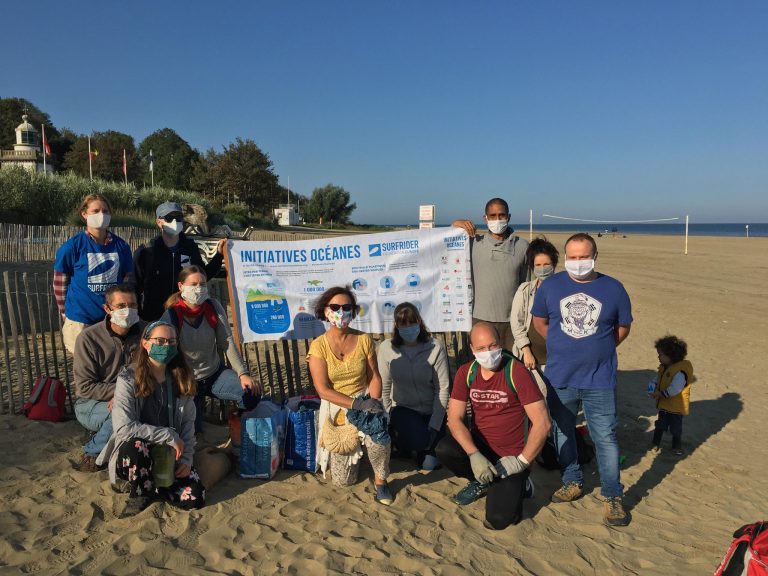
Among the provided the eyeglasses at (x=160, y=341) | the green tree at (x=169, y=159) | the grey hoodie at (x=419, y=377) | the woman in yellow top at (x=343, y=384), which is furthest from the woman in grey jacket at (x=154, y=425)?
the green tree at (x=169, y=159)

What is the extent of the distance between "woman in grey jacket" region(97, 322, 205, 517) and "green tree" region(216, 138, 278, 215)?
46395mm

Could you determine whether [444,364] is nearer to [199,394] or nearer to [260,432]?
[260,432]

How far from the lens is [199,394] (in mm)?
5031

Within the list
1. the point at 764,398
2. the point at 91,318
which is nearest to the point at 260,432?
the point at 91,318

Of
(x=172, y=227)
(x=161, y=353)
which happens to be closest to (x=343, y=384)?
(x=161, y=353)

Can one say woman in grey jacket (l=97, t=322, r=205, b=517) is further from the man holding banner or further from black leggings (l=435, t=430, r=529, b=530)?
the man holding banner

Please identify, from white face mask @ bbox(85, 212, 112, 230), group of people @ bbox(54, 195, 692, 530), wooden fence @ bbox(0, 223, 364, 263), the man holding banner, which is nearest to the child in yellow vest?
group of people @ bbox(54, 195, 692, 530)

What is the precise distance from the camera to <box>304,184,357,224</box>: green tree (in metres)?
73.8

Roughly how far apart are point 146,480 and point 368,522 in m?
1.72

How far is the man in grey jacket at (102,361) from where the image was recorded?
15.0ft

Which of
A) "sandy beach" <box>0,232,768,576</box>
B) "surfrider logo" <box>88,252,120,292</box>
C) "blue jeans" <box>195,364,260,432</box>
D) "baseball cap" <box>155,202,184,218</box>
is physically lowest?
"sandy beach" <box>0,232,768,576</box>

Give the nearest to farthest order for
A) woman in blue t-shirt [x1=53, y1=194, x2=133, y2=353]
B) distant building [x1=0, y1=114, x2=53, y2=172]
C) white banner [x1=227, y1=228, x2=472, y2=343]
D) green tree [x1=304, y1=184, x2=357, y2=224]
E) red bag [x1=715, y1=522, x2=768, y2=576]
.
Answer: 1. red bag [x1=715, y1=522, x2=768, y2=576]
2. woman in blue t-shirt [x1=53, y1=194, x2=133, y2=353]
3. white banner [x1=227, y1=228, x2=472, y2=343]
4. distant building [x1=0, y1=114, x2=53, y2=172]
5. green tree [x1=304, y1=184, x2=357, y2=224]

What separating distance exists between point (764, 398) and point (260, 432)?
22.6 feet

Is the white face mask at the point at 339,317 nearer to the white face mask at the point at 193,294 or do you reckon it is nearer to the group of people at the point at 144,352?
the group of people at the point at 144,352
